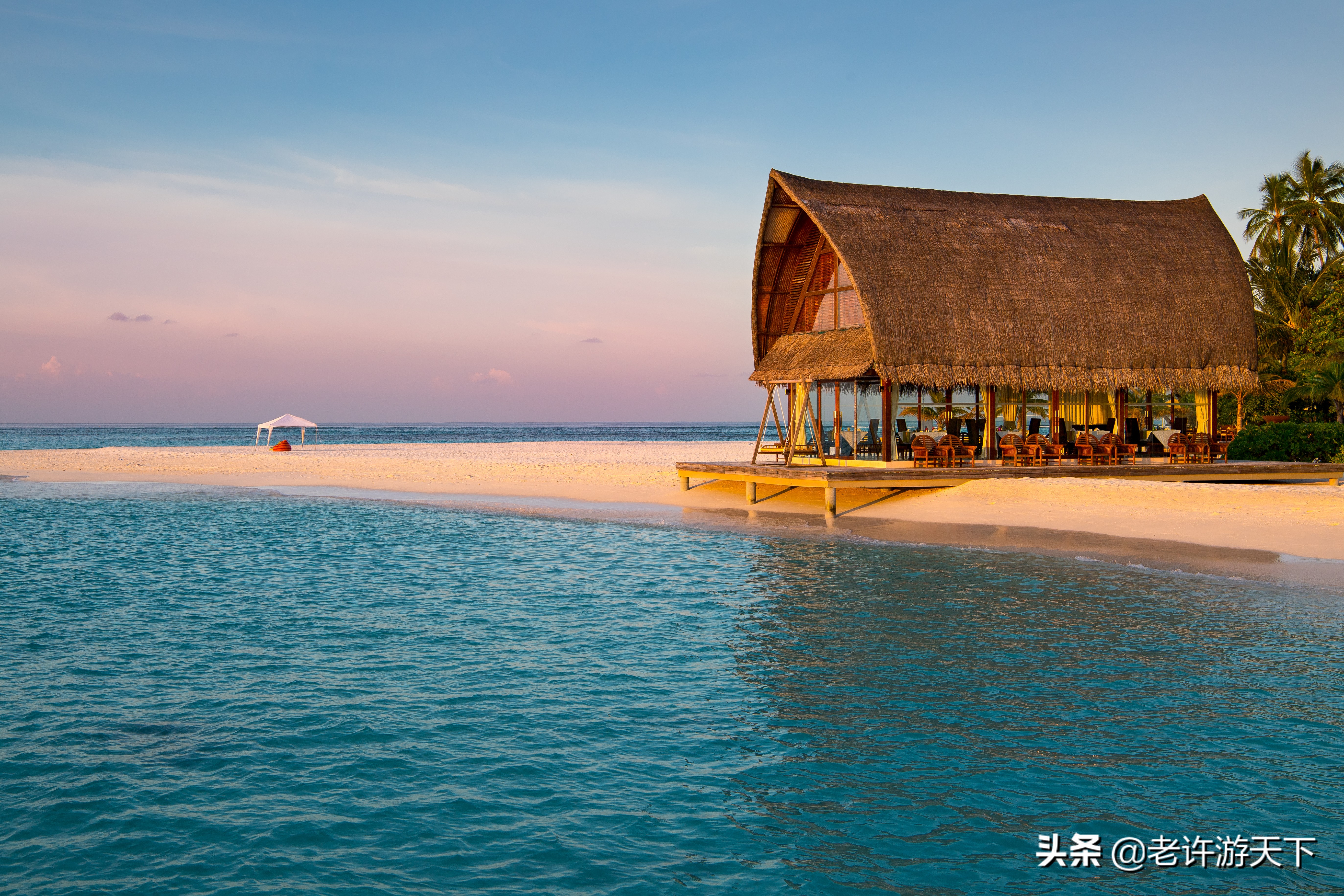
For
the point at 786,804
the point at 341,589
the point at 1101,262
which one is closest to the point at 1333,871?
the point at 786,804

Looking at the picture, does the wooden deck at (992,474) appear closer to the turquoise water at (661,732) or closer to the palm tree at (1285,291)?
the turquoise water at (661,732)

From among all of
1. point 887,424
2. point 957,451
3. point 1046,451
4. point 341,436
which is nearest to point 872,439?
point 887,424

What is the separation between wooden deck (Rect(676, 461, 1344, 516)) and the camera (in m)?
20.4

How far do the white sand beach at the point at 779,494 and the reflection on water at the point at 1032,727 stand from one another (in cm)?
508

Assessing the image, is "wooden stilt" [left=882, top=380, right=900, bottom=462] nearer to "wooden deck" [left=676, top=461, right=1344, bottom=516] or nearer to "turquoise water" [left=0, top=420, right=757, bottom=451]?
"wooden deck" [left=676, top=461, right=1344, bottom=516]

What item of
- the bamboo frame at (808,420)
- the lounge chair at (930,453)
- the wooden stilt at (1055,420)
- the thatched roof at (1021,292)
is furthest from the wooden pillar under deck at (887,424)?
the wooden stilt at (1055,420)

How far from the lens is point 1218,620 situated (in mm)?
10648

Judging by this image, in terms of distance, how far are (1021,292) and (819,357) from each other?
4788 mm

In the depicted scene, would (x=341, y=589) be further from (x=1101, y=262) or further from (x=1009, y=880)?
(x=1101, y=262)

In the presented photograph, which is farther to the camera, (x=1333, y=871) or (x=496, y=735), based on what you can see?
(x=496, y=735)

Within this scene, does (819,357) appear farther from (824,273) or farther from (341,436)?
(341,436)

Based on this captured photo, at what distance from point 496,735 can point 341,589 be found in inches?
278

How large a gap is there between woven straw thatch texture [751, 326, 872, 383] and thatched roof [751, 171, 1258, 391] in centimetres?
5

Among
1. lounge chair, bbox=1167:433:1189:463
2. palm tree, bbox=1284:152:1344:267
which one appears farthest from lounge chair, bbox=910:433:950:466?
palm tree, bbox=1284:152:1344:267
